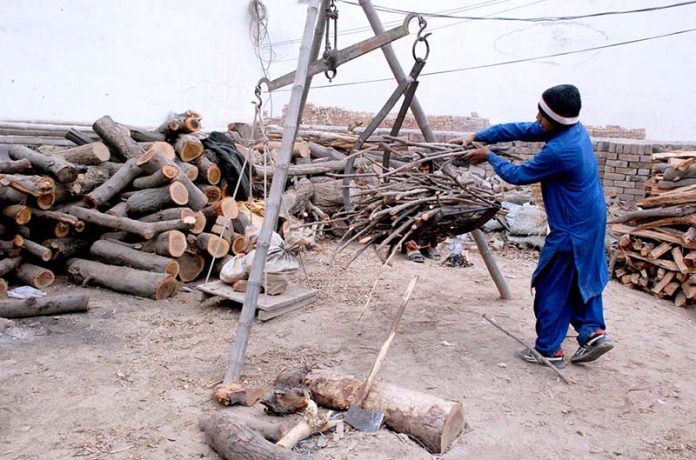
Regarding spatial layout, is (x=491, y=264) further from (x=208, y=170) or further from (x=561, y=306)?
(x=208, y=170)

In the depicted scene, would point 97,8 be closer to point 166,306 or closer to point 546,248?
point 166,306

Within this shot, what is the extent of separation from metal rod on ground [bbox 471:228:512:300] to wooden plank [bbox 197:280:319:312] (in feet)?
5.39

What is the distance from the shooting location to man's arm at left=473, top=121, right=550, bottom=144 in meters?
4.25

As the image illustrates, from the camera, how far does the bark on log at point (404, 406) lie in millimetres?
2988

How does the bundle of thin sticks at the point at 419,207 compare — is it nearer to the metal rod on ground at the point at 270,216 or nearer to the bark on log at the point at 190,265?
the metal rod on ground at the point at 270,216

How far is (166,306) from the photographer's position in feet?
17.7

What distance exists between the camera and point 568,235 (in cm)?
393

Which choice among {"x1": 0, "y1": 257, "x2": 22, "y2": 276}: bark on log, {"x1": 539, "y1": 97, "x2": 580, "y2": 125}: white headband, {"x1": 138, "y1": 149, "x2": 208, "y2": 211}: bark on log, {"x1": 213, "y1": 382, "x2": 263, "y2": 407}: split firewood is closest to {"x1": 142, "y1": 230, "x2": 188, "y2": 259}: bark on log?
{"x1": 138, "y1": 149, "x2": 208, "y2": 211}: bark on log

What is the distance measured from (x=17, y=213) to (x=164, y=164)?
4.91 feet

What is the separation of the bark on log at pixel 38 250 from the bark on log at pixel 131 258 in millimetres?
437

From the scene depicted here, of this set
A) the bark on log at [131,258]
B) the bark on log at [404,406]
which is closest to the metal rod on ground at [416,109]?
the bark on log at [404,406]

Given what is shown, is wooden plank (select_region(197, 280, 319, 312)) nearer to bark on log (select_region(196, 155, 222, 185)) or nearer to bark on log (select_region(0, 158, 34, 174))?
bark on log (select_region(196, 155, 222, 185))

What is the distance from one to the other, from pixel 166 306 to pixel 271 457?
10.2 feet

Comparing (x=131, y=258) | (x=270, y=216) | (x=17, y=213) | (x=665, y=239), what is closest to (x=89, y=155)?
(x=17, y=213)
